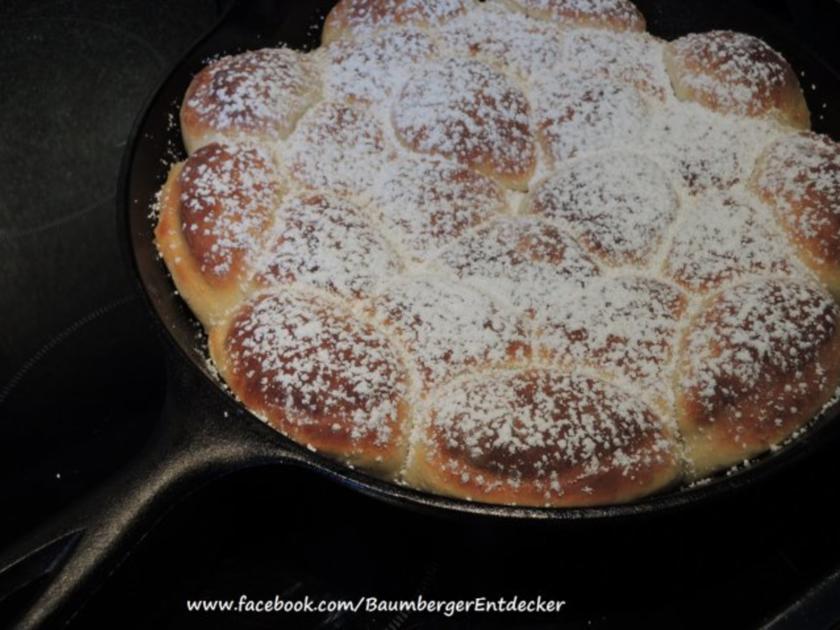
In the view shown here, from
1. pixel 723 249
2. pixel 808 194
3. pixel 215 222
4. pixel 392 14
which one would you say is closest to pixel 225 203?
pixel 215 222

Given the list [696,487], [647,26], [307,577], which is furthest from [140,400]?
[647,26]

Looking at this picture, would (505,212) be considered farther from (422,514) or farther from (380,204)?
(422,514)

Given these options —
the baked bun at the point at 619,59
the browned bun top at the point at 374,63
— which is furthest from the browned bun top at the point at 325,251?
the baked bun at the point at 619,59

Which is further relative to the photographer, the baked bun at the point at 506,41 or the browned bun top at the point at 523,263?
the baked bun at the point at 506,41

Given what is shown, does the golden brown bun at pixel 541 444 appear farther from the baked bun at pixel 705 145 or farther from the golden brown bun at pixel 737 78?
the golden brown bun at pixel 737 78

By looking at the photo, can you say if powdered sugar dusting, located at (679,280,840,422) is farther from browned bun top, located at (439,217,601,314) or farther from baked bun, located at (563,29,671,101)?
baked bun, located at (563,29,671,101)

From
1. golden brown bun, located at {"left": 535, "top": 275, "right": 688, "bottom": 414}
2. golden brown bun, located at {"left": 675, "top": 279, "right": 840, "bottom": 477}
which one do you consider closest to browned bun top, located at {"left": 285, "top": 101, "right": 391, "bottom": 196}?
golden brown bun, located at {"left": 535, "top": 275, "right": 688, "bottom": 414}
